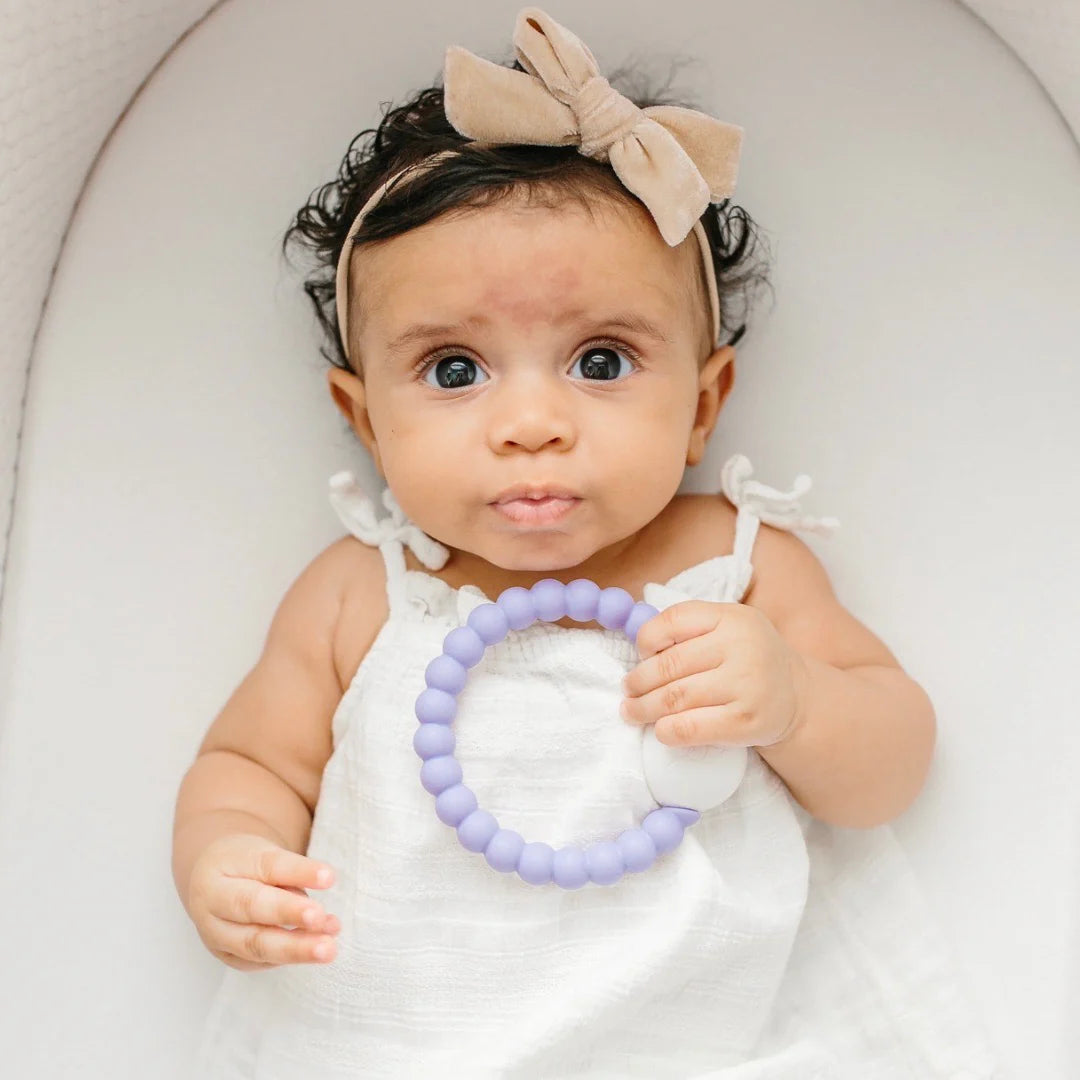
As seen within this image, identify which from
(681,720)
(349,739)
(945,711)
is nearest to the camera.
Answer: (681,720)

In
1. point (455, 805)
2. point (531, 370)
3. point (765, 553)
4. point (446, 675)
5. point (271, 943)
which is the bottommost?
point (271, 943)

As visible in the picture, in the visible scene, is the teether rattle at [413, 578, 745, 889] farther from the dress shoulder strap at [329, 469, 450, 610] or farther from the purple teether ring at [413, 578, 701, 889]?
the dress shoulder strap at [329, 469, 450, 610]

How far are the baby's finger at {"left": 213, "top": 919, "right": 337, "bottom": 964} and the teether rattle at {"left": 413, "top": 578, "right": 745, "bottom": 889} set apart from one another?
5.7 inches

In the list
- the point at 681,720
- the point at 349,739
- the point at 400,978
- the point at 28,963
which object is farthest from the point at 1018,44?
the point at 28,963

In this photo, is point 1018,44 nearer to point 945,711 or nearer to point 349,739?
point 945,711

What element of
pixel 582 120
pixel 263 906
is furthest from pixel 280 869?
pixel 582 120

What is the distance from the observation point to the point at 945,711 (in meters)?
1.34

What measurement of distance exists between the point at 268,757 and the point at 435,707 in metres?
0.20

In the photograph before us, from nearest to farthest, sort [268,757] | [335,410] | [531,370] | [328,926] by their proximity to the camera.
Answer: [328,926]
[531,370]
[268,757]
[335,410]

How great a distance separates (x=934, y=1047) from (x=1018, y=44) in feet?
3.05

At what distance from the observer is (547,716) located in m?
1.18

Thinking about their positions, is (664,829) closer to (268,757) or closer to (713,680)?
(713,680)

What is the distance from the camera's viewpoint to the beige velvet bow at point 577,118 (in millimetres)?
1112

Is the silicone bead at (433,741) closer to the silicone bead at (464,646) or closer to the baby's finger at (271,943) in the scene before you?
the silicone bead at (464,646)
